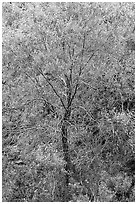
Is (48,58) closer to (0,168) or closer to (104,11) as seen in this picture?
(104,11)

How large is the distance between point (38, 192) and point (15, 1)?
3.41 metres

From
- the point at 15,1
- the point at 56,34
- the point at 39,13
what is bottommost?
the point at 56,34

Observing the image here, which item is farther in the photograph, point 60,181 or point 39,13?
point 60,181

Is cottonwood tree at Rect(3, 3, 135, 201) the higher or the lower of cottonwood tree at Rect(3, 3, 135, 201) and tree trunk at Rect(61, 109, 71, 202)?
the higher

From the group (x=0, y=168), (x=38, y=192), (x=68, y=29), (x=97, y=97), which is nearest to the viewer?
(x=68, y=29)

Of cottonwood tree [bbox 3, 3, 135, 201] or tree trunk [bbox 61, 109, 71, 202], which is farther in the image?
tree trunk [bbox 61, 109, 71, 202]

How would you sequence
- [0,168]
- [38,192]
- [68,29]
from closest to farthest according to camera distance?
[68,29] → [0,168] → [38,192]

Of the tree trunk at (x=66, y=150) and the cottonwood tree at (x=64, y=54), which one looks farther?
the tree trunk at (x=66, y=150)

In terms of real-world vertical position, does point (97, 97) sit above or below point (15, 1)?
below

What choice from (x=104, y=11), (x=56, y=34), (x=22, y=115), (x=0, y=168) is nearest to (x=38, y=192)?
(x=0, y=168)

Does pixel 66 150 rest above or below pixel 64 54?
below

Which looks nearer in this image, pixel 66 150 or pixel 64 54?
pixel 64 54

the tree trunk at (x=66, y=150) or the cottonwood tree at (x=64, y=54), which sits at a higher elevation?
the cottonwood tree at (x=64, y=54)

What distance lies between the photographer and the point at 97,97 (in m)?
6.33
